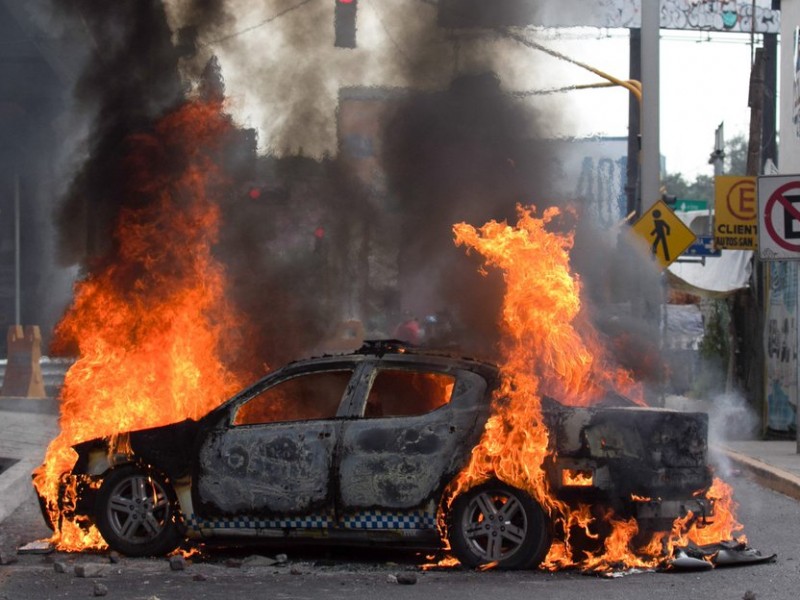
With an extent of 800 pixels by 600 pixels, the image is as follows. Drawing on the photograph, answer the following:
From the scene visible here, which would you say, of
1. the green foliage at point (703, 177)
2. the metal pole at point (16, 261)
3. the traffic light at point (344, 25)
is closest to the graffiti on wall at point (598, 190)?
the traffic light at point (344, 25)

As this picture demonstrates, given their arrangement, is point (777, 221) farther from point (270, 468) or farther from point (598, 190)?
point (270, 468)

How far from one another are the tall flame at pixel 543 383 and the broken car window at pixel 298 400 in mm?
1137

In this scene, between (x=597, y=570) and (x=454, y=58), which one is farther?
(x=454, y=58)

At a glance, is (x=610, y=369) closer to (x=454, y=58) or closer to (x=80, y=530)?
(x=80, y=530)

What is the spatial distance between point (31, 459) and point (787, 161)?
13.7m

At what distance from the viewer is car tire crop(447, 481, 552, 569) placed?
7.59 metres

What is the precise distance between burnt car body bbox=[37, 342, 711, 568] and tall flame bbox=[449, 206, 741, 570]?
0.28 ft

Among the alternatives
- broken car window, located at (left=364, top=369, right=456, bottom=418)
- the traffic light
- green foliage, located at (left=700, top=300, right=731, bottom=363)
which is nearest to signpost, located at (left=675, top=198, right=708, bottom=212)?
green foliage, located at (left=700, top=300, right=731, bottom=363)

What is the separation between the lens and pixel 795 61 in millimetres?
20688

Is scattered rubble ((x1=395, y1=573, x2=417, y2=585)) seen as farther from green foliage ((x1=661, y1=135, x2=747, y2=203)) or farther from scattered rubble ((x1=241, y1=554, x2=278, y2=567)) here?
green foliage ((x1=661, y1=135, x2=747, y2=203))

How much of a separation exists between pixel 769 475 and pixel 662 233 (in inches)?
181

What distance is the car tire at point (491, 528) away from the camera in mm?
7586

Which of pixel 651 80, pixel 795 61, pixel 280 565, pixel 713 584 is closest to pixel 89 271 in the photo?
pixel 280 565

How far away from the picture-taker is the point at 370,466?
25.7 ft
